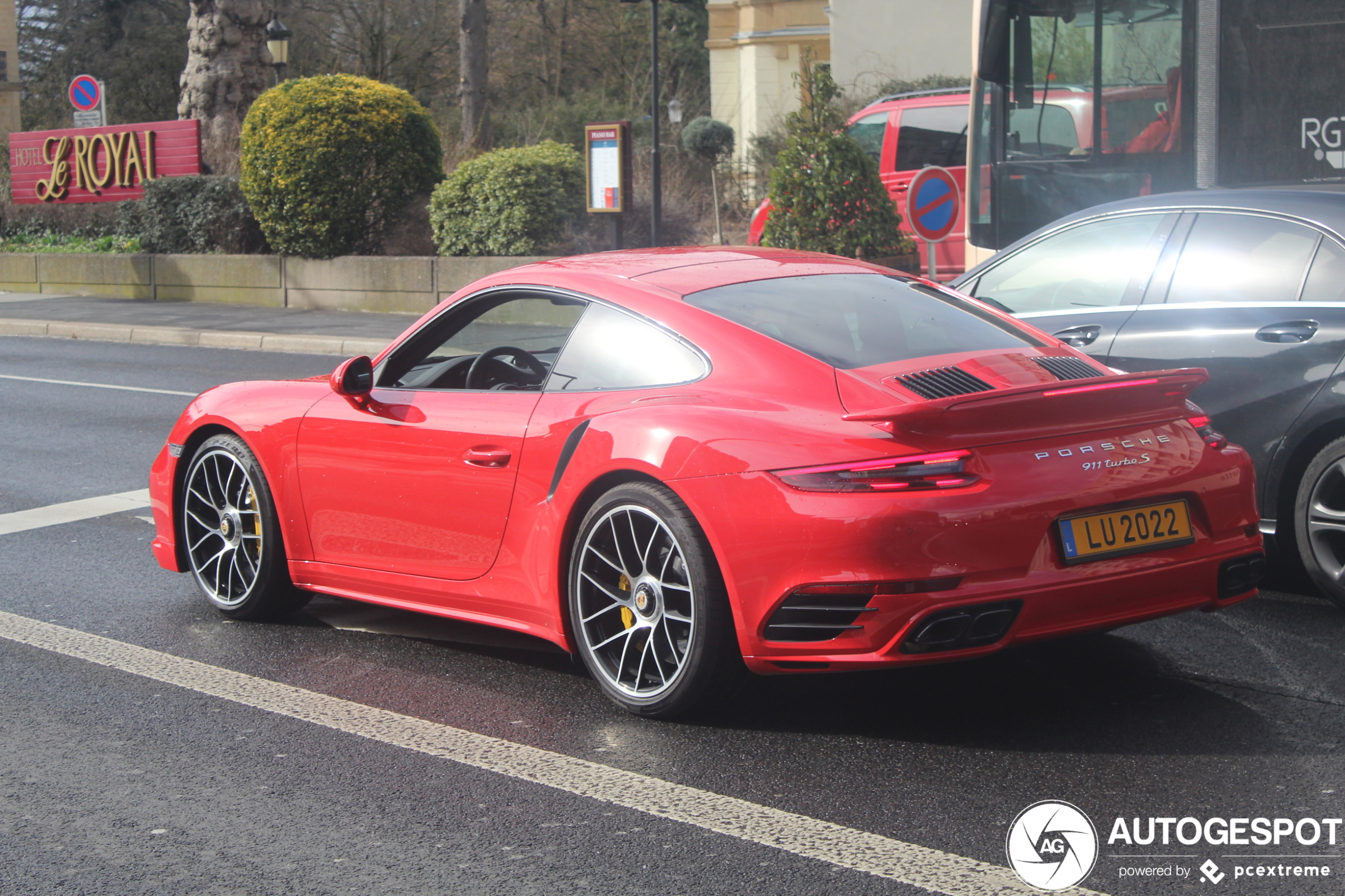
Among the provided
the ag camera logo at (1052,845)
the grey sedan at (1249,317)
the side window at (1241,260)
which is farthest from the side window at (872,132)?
the ag camera logo at (1052,845)

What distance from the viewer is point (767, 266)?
5.02m

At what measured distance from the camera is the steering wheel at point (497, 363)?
5.30 metres

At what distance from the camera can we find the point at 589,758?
4.11m

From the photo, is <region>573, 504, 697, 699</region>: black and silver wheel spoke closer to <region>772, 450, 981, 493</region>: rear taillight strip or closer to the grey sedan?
<region>772, 450, 981, 493</region>: rear taillight strip

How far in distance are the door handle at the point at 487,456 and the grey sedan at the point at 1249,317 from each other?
2.71 m

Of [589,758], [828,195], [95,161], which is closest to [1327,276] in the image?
[589,758]

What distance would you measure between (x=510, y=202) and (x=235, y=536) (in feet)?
45.3

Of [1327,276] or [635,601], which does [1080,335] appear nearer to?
[1327,276]

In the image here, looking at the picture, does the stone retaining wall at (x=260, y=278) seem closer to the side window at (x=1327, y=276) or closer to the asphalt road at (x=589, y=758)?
the side window at (x=1327, y=276)

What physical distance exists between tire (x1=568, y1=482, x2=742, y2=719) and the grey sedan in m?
2.55

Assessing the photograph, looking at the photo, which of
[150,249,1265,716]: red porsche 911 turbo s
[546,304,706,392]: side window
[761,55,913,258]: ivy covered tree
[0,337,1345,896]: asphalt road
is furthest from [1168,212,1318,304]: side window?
[761,55,913,258]: ivy covered tree

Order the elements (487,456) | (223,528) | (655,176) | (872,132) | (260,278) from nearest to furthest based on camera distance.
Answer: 1. (487,456)
2. (223,528)
3. (872,132)
4. (655,176)
5. (260,278)

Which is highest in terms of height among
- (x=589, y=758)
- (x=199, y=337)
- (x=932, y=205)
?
(x=932, y=205)

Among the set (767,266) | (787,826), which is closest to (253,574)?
(767,266)
